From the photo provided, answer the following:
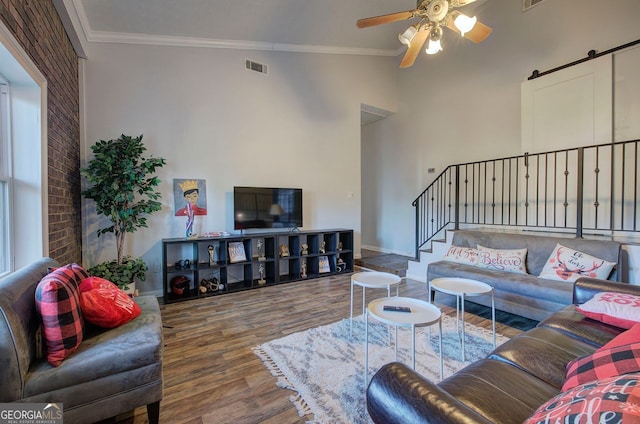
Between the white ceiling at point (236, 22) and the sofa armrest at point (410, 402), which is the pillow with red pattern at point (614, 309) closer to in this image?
the sofa armrest at point (410, 402)

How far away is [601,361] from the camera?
109cm

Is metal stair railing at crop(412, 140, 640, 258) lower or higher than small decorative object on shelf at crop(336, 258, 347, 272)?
higher

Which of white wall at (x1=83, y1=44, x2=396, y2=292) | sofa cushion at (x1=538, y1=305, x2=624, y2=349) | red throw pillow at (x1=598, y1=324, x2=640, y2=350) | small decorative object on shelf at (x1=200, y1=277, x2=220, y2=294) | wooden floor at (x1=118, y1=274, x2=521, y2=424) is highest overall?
white wall at (x1=83, y1=44, x2=396, y2=292)

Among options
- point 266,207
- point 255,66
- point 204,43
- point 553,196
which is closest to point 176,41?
point 204,43

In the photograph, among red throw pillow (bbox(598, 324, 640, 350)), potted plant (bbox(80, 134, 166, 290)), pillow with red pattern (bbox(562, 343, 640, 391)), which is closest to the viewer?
pillow with red pattern (bbox(562, 343, 640, 391))

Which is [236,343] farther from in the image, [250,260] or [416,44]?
[416,44]

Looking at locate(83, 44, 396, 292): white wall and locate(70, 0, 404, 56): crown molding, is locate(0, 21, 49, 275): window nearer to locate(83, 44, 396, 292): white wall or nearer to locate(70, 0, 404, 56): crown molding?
locate(70, 0, 404, 56): crown molding

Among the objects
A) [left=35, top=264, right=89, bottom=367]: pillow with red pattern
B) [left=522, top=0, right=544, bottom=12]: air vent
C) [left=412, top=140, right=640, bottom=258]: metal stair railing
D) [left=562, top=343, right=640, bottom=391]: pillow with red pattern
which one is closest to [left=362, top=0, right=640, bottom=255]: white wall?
[left=522, top=0, right=544, bottom=12]: air vent

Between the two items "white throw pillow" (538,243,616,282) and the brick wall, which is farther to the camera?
"white throw pillow" (538,243,616,282)

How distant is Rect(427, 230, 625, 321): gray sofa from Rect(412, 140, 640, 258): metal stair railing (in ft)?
Result: 1.85

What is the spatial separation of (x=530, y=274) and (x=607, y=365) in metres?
2.36

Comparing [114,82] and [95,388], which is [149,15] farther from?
[95,388]

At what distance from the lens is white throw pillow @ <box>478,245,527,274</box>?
3.11 m

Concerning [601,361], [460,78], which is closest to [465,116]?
[460,78]
